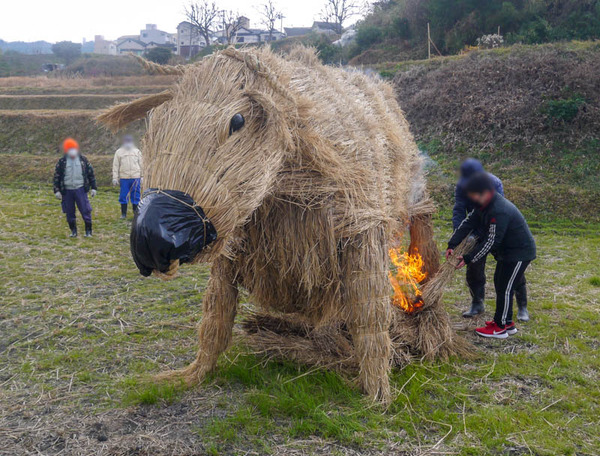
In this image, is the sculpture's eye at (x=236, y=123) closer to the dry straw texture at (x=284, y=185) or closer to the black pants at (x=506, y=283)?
the dry straw texture at (x=284, y=185)

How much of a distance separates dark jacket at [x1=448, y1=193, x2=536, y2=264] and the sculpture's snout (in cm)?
318

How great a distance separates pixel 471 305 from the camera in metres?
5.98

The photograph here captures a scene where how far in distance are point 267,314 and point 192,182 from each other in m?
2.58

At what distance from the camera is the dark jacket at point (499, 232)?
489 cm

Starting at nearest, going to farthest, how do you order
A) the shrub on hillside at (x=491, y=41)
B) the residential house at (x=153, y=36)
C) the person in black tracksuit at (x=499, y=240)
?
the person in black tracksuit at (x=499, y=240) → the shrub on hillside at (x=491, y=41) → the residential house at (x=153, y=36)

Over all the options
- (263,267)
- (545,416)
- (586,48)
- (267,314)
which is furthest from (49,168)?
(586,48)

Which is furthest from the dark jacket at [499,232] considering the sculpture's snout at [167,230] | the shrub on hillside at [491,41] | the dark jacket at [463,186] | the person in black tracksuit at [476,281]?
the shrub on hillside at [491,41]

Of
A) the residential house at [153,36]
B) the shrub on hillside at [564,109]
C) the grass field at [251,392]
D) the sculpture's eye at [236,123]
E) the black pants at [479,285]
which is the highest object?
the residential house at [153,36]

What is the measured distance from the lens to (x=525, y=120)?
47.2 ft

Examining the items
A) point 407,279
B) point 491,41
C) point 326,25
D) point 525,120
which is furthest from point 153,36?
point 407,279

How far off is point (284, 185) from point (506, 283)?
9.79ft

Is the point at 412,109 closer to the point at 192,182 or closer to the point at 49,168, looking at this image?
the point at 49,168

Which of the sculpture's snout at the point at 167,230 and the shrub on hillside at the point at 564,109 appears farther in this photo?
the shrub on hillside at the point at 564,109

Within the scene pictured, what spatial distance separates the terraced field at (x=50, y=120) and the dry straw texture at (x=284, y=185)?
6.49 meters
